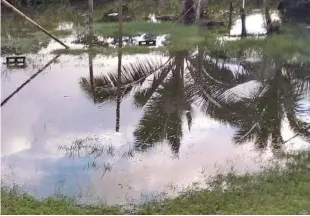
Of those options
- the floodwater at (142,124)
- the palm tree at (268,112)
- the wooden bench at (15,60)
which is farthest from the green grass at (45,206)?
the wooden bench at (15,60)

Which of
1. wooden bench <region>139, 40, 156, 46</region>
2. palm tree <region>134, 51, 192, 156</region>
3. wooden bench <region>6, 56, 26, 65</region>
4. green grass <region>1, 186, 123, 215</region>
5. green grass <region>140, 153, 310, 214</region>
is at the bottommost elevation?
green grass <region>1, 186, 123, 215</region>

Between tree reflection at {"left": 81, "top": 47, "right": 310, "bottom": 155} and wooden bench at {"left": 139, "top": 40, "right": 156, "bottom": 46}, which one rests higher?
wooden bench at {"left": 139, "top": 40, "right": 156, "bottom": 46}

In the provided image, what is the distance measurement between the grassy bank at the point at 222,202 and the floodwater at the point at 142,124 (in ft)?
1.71

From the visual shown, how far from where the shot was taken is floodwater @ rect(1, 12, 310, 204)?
9.35 m

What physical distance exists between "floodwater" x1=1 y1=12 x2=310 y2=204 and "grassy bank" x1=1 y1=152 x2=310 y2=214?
0.52 metres

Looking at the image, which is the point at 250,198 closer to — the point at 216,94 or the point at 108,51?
the point at 216,94

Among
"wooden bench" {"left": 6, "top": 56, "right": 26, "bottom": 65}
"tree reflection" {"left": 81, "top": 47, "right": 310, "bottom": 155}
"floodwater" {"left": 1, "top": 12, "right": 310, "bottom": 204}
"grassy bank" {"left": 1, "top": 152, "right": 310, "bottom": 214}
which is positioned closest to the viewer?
"grassy bank" {"left": 1, "top": 152, "right": 310, "bottom": 214}

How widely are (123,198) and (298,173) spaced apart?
3.13 metres

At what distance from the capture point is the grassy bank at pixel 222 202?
7535mm

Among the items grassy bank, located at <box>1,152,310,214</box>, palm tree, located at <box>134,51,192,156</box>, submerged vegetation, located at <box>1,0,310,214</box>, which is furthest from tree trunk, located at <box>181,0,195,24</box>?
grassy bank, located at <box>1,152,310,214</box>

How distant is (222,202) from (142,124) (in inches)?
181

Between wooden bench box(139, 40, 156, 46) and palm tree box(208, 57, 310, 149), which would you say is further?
wooden bench box(139, 40, 156, 46)

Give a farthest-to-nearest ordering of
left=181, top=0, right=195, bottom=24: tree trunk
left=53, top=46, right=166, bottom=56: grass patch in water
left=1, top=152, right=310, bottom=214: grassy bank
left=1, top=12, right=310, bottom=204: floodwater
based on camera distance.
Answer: left=181, top=0, right=195, bottom=24: tree trunk < left=53, top=46, right=166, bottom=56: grass patch in water < left=1, top=12, right=310, bottom=204: floodwater < left=1, top=152, right=310, bottom=214: grassy bank

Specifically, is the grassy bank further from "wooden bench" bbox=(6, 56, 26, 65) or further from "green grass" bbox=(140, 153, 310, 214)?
"wooden bench" bbox=(6, 56, 26, 65)
